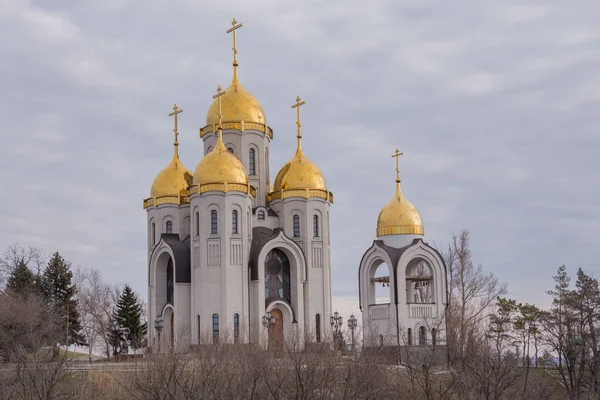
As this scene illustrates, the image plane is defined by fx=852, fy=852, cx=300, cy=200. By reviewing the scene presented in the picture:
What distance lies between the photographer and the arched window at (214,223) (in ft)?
133

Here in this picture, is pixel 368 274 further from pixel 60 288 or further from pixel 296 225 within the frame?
pixel 60 288

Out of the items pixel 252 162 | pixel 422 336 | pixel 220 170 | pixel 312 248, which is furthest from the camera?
pixel 252 162

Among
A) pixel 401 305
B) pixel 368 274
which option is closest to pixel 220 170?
pixel 368 274

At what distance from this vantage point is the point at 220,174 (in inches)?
1606

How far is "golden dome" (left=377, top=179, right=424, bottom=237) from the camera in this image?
139ft

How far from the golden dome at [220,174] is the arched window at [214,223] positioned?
3.92ft

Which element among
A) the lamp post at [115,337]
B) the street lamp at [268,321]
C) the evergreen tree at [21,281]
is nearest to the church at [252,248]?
the street lamp at [268,321]

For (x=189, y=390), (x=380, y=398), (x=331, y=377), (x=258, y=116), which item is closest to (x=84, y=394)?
(x=189, y=390)

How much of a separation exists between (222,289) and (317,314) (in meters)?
5.72

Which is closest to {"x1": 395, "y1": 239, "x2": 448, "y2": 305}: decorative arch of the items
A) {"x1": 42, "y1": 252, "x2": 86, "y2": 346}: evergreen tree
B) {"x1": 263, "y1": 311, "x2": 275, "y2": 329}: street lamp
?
{"x1": 263, "y1": 311, "x2": 275, "y2": 329}: street lamp

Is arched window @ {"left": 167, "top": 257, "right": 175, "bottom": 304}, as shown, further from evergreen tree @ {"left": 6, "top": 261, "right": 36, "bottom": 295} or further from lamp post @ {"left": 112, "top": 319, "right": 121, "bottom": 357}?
evergreen tree @ {"left": 6, "top": 261, "right": 36, "bottom": 295}

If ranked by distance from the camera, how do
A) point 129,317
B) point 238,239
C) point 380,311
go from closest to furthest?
1. point 238,239
2. point 380,311
3. point 129,317

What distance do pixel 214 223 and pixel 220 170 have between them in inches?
101

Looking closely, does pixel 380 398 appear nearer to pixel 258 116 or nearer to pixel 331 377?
pixel 331 377
